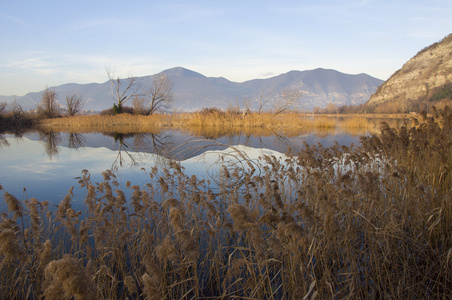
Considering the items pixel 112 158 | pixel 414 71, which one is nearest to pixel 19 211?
pixel 112 158

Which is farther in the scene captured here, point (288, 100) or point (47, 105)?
point (47, 105)

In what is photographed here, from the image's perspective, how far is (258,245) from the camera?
9.98ft

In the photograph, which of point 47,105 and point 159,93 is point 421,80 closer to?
point 159,93

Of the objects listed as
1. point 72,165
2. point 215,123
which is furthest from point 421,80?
point 72,165

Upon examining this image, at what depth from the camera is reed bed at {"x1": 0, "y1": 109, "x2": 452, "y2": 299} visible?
203cm

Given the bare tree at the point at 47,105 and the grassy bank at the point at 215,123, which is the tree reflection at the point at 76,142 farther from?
the bare tree at the point at 47,105

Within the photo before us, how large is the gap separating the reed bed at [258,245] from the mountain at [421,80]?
6710 centimetres

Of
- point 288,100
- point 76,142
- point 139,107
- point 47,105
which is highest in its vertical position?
point 47,105

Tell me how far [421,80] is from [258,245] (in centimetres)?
9145

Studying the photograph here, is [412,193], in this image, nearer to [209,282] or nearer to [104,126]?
[209,282]

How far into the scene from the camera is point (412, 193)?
A: 4.23 metres

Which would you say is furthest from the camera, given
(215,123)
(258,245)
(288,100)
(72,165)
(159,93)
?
(159,93)

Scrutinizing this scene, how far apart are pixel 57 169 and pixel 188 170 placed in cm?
500

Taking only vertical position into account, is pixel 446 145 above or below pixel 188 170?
above
